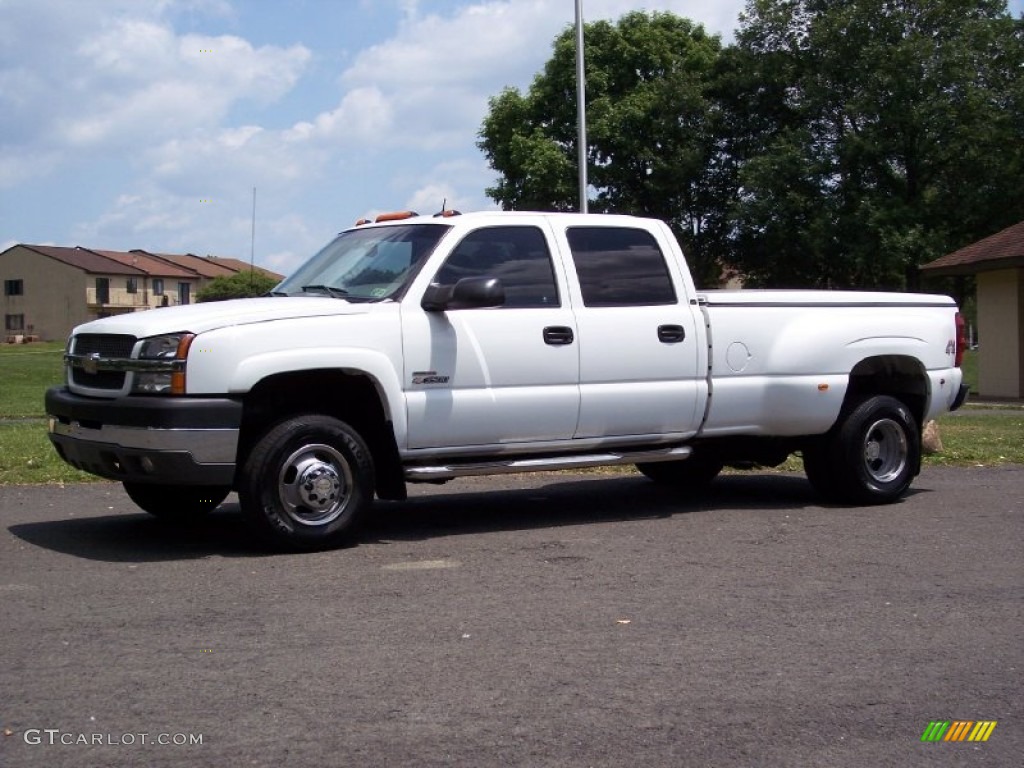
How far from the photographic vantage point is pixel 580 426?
811 cm

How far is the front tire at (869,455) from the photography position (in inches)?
365

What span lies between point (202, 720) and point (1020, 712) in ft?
9.78

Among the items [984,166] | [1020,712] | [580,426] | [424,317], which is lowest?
[1020,712]

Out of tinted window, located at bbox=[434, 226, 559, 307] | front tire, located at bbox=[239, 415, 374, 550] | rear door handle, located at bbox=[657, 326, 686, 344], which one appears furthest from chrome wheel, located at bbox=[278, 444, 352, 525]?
rear door handle, located at bbox=[657, 326, 686, 344]

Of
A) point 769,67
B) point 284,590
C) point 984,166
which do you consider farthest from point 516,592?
point 769,67

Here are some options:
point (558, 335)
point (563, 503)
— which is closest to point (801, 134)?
point (563, 503)

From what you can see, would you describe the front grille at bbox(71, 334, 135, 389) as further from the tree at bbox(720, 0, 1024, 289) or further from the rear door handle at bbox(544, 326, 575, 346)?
the tree at bbox(720, 0, 1024, 289)

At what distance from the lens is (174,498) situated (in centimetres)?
820

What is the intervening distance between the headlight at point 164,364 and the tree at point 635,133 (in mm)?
34125

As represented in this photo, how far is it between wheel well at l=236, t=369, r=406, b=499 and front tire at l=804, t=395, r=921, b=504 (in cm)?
347

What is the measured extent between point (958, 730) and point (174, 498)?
17.5 feet

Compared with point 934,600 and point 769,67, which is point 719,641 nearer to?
point 934,600

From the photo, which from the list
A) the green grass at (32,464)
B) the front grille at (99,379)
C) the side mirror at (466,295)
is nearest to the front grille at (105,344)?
the front grille at (99,379)

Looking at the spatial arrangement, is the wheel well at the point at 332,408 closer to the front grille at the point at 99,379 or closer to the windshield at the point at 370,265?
the windshield at the point at 370,265
